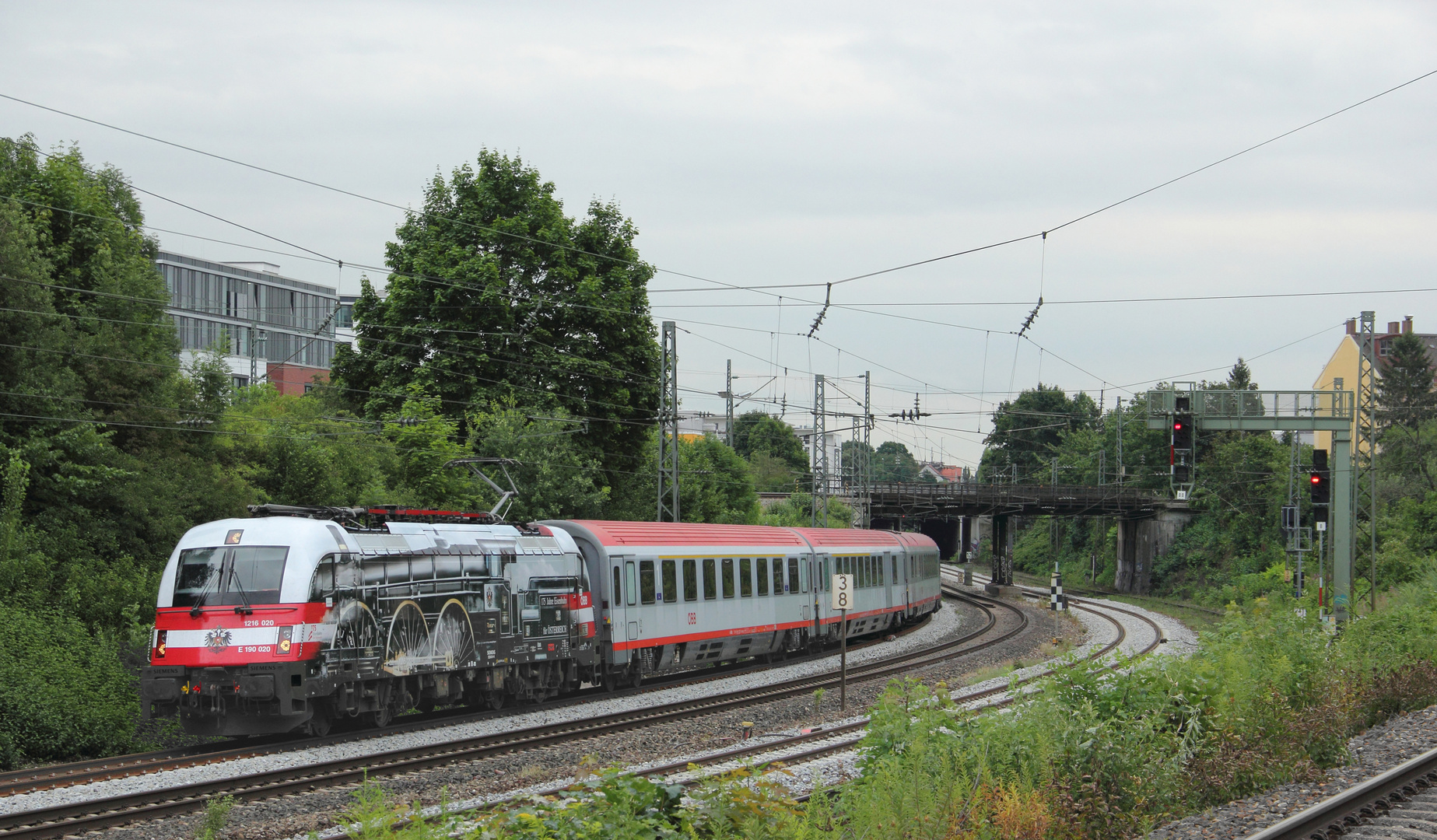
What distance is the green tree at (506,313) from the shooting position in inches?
1463

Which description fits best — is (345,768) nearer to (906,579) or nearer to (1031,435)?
(906,579)

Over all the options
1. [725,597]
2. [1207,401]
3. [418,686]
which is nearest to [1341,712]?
[418,686]

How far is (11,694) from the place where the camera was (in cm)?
1573

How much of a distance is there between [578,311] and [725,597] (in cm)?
1505

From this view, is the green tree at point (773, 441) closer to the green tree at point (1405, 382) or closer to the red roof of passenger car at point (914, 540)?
the green tree at point (1405, 382)

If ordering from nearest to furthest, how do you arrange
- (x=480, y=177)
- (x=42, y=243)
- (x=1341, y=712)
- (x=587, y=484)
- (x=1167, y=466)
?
(x=1341, y=712)
(x=42, y=243)
(x=587, y=484)
(x=480, y=177)
(x=1167, y=466)

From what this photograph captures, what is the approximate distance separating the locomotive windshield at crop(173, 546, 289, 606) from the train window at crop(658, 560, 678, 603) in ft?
31.3

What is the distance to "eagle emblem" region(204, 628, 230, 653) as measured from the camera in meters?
15.8

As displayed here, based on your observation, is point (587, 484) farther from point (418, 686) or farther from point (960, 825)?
point (960, 825)

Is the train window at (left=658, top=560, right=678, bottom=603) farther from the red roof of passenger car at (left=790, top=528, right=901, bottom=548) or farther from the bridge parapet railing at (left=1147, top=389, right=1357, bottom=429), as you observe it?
the bridge parapet railing at (left=1147, top=389, right=1357, bottom=429)

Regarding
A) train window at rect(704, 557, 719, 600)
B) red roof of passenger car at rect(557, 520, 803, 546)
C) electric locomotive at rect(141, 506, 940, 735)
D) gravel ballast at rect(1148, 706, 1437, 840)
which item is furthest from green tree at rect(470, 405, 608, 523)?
gravel ballast at rect(1148, 706, 1437, 840)

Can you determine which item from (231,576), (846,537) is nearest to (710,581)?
(846,537)

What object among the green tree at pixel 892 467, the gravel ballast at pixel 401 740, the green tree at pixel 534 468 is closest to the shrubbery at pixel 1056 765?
the gravel ballast at pixel 401 740

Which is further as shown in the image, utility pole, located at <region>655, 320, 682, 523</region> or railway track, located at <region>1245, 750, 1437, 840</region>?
utility pole, located at <region>655, 320, 682, 523</region>
